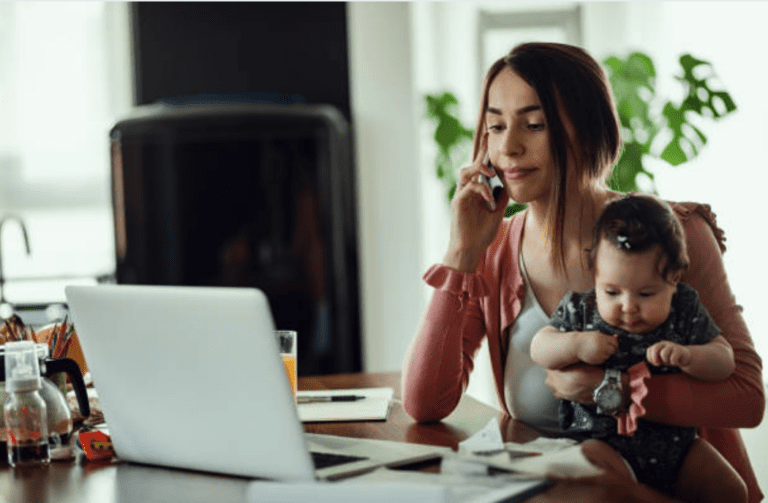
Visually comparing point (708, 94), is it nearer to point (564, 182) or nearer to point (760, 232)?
point (760, 232)

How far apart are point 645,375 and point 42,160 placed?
309 centimetres

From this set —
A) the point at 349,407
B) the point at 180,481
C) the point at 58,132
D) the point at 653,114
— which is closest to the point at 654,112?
the point at 653,114

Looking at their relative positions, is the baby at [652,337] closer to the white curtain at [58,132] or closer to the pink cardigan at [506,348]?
the pink cardigan at [506,348]

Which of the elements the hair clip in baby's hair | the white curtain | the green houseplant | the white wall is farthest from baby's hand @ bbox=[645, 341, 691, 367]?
the white curtain

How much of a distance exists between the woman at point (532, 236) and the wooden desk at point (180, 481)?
74mm

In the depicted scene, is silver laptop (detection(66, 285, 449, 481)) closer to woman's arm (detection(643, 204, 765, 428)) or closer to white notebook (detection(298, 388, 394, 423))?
white notebook (detection(298, 388, 394, 423))

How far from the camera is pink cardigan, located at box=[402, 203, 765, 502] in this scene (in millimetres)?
1273

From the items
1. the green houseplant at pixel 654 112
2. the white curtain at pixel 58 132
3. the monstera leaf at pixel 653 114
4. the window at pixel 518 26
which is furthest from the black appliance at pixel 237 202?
the monstera leaf at pixel 653 114

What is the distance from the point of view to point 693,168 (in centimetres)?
342

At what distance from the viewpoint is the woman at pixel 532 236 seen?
1.48 m

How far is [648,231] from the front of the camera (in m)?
1.24

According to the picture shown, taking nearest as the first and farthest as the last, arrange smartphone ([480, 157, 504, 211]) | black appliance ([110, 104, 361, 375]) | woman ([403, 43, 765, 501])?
woman ([403, 43, 765, 501]), smartphone ([480, 157, 504, 211]), black appliance ([110, 104, 361, 375])

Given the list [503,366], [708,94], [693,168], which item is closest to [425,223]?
[693,168]

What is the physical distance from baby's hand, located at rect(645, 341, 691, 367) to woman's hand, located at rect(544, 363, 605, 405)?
73 mm
